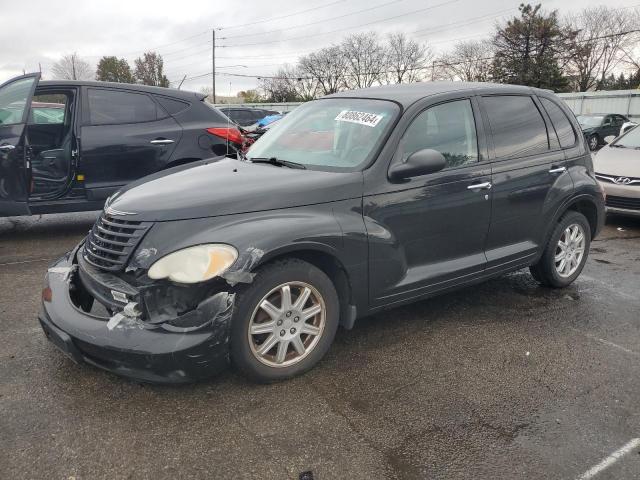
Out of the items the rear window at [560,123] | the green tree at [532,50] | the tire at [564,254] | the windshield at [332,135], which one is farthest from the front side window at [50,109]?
the green tree at [532,50]

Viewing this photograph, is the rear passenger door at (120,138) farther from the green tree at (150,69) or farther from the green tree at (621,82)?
the green tree at (150,69)

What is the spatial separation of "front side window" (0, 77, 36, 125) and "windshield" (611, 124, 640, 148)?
828 centimetres

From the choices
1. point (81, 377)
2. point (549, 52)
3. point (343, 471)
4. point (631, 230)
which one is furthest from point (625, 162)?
point (549, 52)

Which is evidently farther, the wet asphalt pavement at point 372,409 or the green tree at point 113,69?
the green tree at point 113,69

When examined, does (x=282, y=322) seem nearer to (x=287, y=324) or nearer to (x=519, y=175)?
(x=287, y=324)

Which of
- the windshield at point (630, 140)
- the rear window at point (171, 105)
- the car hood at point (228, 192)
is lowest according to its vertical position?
the car hood at point (228, 192)

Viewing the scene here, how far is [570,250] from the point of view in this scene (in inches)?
189

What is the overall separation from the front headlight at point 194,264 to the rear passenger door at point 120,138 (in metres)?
3.98

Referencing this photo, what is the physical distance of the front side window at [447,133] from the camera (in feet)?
11.9

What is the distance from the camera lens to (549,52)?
162 ft

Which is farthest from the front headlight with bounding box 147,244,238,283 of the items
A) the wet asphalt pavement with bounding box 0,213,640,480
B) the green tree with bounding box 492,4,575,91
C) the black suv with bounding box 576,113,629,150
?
the green tree with bounding box 492,4,575,91

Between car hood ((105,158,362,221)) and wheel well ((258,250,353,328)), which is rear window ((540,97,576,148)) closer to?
car hood ((105,158,362,221))

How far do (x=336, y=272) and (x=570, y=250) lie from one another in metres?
2.62

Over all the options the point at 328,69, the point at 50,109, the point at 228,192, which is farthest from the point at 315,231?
the point at 328,69
